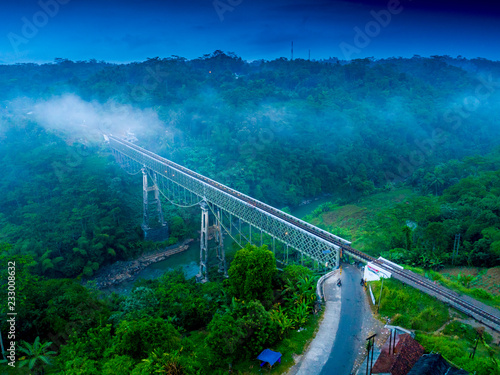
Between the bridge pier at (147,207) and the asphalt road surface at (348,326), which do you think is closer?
the asphalt road surface at (348,326)

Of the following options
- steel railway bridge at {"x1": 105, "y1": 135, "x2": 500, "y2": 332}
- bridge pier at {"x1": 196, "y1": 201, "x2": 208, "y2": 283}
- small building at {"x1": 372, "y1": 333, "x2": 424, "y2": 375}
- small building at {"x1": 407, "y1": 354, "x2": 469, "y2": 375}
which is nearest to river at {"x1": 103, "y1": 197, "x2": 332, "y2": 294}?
bridge pier at {"x1": 196, "y1": 201, "x2": 208, "y2": 283}

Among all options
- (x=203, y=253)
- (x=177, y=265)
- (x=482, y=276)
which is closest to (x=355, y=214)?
(x=482, y=276)

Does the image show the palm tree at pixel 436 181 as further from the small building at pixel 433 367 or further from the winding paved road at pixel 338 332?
the small building at pixel 433 367

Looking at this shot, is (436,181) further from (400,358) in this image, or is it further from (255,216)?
(400,358)

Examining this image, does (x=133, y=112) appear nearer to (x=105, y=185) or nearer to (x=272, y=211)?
(x=105, y=185)

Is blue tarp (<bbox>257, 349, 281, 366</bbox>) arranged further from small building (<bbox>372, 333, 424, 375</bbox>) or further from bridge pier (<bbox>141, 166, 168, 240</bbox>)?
bridge pier (<bbox>141, 166, 168, 240</bbox>)

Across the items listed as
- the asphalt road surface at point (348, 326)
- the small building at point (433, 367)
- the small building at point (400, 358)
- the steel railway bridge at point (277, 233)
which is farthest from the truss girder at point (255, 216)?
the small building at point (433, 367)
